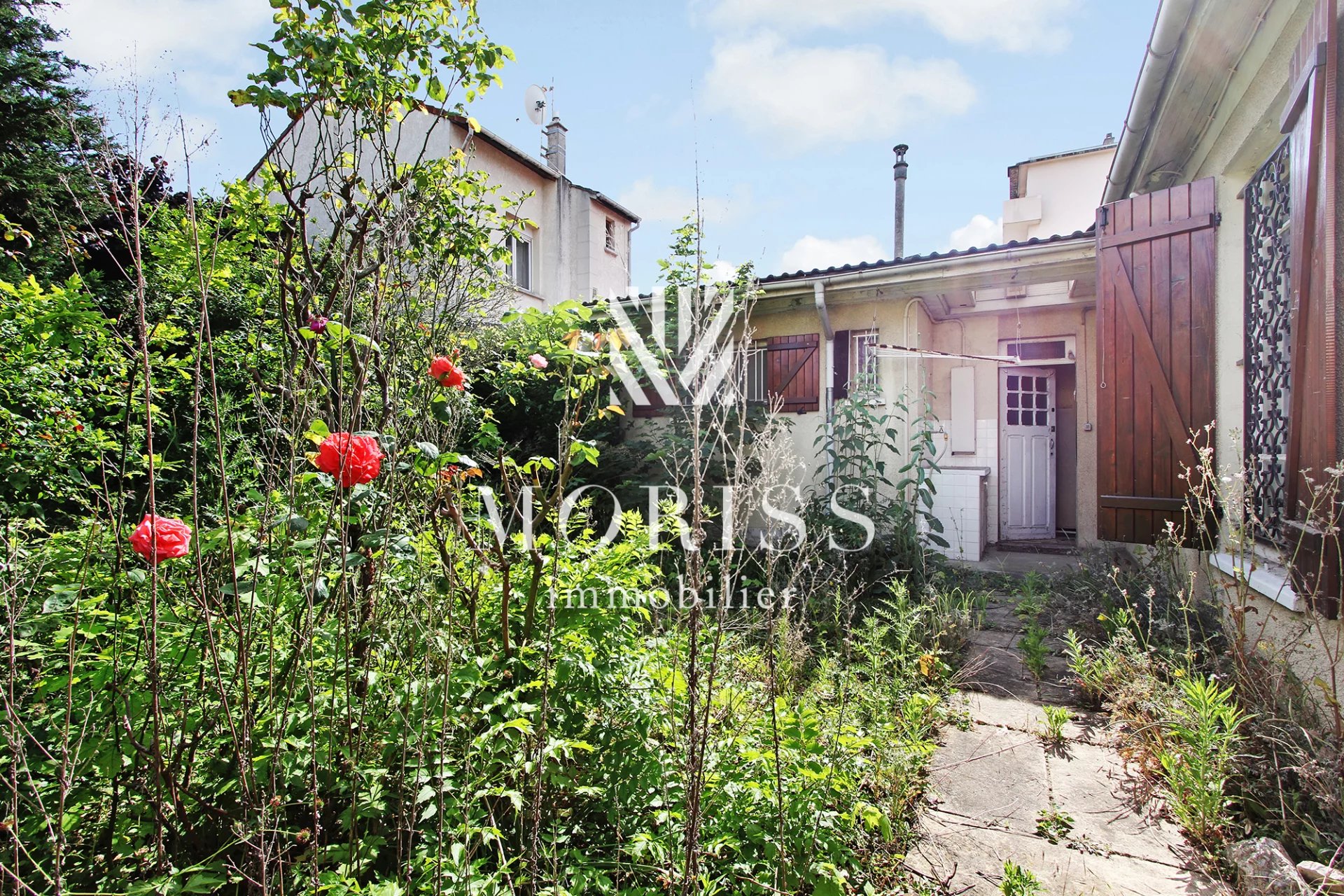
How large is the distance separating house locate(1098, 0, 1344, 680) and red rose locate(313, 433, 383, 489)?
2.73 meters

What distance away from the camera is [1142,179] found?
4.59 metres

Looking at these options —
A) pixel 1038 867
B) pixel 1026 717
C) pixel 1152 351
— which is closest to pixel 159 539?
pixel 1038 867

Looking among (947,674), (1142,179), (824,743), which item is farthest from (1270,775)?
(1142,179)

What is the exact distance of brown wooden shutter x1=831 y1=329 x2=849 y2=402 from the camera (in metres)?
6.71

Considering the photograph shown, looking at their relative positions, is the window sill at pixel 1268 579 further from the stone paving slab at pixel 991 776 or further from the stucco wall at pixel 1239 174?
the stone paving slab at pixel 991 776

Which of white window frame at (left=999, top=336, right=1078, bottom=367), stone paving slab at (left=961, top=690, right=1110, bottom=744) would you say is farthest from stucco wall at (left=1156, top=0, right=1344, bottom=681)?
white window frame at (left=999, top=336, right=1078, bottom=367)

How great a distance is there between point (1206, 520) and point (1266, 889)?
99.3 inches

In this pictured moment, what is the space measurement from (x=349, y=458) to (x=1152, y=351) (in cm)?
430

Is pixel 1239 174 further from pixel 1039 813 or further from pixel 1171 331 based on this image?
pixel 1039 813

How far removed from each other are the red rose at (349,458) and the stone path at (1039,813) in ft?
5.98

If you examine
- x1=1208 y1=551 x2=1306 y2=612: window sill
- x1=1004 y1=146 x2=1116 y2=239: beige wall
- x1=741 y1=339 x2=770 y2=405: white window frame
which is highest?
x1=1004 y1=146 x2=1116 y2=239: beige wall

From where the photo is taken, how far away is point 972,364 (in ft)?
23.0

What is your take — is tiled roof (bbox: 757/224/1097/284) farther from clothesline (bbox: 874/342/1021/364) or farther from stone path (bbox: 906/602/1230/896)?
stone path (bbox: 906/602/1230/896)

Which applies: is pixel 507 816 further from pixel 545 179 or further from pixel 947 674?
pixel 545 179
